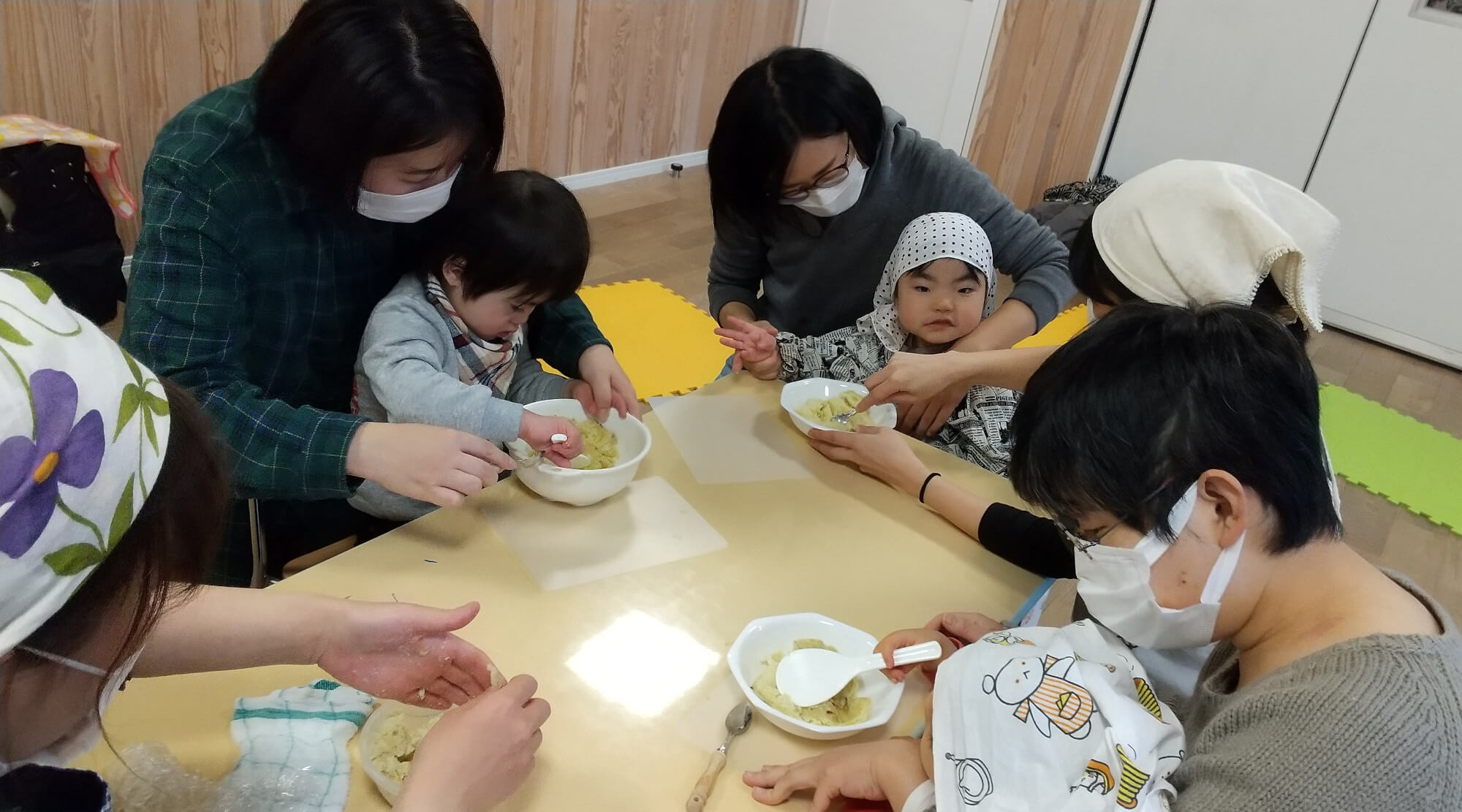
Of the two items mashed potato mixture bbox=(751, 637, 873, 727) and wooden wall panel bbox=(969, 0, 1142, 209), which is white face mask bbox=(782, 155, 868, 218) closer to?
mashed potato mixture bbox=(751, 637, 873, 727)

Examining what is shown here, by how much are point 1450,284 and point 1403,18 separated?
1.02 m

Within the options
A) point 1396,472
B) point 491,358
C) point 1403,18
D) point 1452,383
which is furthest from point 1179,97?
point 491,358

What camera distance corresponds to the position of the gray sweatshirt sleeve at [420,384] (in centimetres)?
114

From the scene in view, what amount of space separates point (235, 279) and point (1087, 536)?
1.01 metres

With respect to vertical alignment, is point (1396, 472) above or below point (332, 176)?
below

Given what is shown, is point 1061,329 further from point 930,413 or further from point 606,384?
point 606,384

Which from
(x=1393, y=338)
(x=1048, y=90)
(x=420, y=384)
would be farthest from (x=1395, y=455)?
(x=420, y=384)

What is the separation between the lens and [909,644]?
0.96 m

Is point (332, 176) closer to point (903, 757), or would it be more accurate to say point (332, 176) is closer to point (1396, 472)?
point (903, 757)

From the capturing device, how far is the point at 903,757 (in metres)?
0.84

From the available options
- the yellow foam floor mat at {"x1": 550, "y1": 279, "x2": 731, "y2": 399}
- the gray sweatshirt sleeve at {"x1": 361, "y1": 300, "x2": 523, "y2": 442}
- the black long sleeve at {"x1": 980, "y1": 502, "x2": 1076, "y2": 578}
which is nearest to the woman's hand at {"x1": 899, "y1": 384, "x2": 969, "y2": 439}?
the black long sleeve at {"x1": 980, "y1": 502, "x2": 1076, "y2": 578}

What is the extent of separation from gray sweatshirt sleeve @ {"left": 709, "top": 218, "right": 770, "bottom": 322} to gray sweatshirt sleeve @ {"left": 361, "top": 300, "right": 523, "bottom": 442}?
0.78 metres

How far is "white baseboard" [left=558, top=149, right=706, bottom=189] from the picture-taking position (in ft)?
13.7

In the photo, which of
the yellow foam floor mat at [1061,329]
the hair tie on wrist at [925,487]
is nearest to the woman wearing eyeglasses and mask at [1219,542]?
the hair tie on wrist at [925,487]
